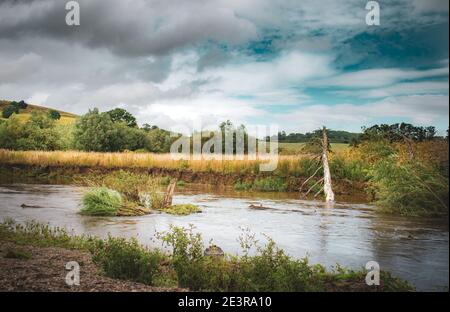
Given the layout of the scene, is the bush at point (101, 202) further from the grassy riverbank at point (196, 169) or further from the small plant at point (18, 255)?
the grassy riverbank at point (196, 169)

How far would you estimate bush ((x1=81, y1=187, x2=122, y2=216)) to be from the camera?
16.5 meters

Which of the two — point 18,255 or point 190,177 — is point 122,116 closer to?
point 190,177

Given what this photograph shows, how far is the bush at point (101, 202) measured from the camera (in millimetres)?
16484

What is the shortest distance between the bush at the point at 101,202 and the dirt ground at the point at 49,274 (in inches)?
241

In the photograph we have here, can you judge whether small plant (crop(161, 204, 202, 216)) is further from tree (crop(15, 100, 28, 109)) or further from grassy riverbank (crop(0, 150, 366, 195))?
tree (crop(15, 100, 28, 109))

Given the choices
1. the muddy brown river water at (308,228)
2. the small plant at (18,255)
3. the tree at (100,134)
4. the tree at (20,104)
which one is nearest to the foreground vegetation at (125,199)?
the muddy brown river water at (308,228)

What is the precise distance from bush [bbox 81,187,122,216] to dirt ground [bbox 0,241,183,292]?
6.12 metres

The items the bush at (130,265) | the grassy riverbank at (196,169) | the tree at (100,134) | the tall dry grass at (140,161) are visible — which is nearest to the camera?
the bush at (130,265)

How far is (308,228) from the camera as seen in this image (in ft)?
47.0

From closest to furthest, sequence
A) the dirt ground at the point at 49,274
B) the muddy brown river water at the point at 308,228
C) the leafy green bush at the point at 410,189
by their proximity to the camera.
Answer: the dirt ground at the point at 49,274
the muddy brown river water at the point at 308,228
the leafy green bush at the point at 410,189

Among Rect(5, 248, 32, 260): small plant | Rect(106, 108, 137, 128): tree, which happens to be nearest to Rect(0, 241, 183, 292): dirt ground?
Rect(5, 248, 32, 260): small plant
